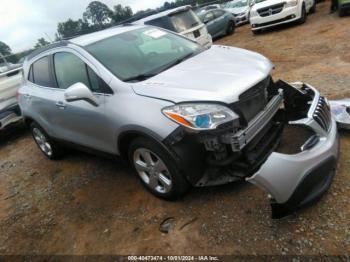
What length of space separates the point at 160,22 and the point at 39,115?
4944mm

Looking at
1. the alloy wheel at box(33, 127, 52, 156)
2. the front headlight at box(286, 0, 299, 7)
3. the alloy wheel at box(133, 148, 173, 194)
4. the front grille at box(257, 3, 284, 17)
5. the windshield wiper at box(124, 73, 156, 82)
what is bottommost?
the front grille at box(257, 3, 284, 17)

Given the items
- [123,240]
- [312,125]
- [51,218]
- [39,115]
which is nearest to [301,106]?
[312,125]

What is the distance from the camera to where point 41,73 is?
4766mm

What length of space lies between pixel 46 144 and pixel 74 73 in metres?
1.91

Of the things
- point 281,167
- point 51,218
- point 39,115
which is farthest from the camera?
point 39,115

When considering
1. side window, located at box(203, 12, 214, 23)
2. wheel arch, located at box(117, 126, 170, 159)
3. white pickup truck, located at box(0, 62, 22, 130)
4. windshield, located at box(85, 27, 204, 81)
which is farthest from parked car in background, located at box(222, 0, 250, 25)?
wheel arch, located at box(117, 126, 170, 159)

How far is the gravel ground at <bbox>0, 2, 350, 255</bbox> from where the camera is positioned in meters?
2.72

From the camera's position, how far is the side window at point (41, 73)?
4.56m

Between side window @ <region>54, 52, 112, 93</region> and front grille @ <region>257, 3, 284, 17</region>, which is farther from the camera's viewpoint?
front grille @ <region>257, 3, 284, 17</region>

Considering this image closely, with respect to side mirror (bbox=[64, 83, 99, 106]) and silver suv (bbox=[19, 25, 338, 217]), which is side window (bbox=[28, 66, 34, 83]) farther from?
side mirror (bbox=[64, 83, 99, 106])

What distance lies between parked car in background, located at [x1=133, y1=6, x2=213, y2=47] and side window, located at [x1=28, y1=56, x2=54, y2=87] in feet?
13.7

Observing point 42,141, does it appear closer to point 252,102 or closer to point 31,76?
point 31,76

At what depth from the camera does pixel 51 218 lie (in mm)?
3914

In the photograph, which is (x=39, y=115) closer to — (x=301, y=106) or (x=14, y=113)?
(x=14, y=113)
